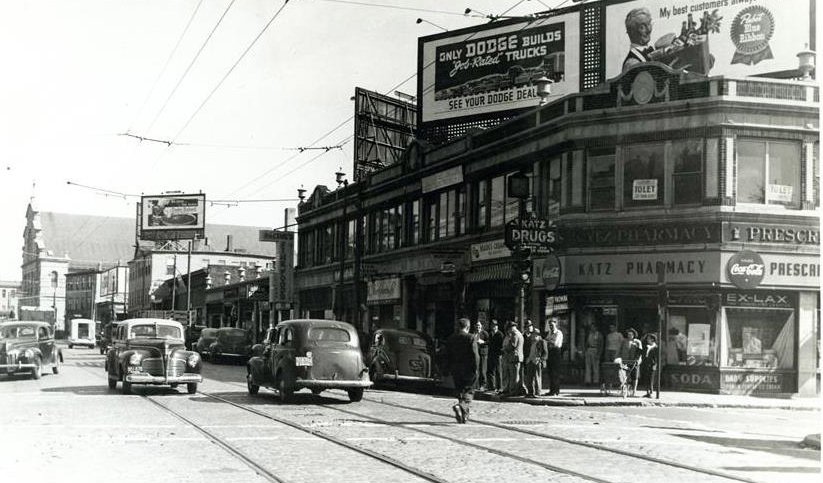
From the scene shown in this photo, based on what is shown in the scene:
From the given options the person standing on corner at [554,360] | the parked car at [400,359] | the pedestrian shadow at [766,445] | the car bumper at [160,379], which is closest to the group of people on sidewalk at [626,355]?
the person standing on corner at [554,360]

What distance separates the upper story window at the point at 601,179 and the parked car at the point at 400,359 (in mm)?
6788

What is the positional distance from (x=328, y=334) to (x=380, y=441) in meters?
7.48

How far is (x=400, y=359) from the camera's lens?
84.1 feet

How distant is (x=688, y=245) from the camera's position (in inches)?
981

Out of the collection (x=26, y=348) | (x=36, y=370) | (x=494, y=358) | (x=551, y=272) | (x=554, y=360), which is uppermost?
(x=551, y=272)

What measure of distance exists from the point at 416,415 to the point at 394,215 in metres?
25.1

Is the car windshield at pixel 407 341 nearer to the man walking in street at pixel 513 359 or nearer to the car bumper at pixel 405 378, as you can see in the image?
the car bumper at pixel 405 378

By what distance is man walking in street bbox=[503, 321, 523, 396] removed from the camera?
2191cm

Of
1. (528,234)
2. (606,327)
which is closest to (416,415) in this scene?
(528,234)

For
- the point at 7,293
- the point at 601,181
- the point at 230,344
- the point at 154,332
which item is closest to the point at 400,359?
the point at 154,332

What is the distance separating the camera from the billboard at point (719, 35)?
98.5ft

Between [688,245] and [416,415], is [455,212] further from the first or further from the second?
[416,415]

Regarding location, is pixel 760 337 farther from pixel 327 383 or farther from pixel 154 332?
pixel 154 332

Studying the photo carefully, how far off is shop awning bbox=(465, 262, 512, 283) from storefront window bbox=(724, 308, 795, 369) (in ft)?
26.7
